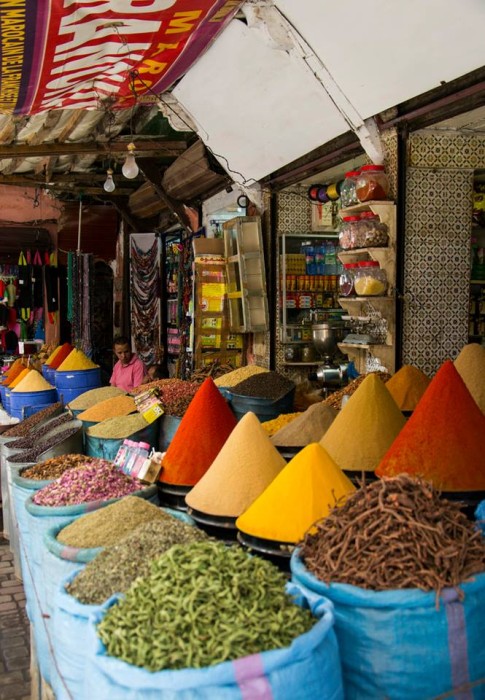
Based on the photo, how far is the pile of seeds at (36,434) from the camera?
332 cm

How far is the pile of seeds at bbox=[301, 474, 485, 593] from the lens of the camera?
1347 mm

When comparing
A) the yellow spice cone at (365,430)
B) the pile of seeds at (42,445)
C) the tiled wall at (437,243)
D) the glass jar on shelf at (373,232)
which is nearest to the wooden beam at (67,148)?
the glass jar on shelf at (373,232)

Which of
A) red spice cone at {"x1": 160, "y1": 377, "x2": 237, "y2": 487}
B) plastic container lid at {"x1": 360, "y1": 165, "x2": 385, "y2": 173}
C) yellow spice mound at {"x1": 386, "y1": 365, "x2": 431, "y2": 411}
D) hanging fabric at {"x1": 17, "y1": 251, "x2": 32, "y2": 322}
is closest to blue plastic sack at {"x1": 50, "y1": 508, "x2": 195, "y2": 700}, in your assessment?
red spice cone at {"x1": 160, "y1": 377, "x2": 237, "y2": 487}

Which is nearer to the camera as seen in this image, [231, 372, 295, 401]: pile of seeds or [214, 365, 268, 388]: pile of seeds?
[231, 372, 295, 401]: pile of seeds

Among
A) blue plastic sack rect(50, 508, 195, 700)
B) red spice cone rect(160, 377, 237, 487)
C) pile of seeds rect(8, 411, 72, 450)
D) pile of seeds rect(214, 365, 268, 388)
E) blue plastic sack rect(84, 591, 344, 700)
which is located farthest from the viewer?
pile of seeds rect(214, 365, 268, 388)

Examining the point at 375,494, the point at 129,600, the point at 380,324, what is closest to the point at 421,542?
the point at 375,494

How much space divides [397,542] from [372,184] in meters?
2.51

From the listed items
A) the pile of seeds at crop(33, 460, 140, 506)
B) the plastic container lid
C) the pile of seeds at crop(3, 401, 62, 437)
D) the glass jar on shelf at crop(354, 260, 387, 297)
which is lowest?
the pile of seeds at crop(3, 401, 62, 437)

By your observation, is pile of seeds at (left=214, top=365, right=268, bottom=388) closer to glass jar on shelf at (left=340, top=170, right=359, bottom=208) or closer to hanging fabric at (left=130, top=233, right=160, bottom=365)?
glass jar on shelf at (left=340, top=170, right=359, bottom=208)

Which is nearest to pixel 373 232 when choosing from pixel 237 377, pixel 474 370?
pixel 237 377

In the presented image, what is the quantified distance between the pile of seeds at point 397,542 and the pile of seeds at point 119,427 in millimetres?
1620

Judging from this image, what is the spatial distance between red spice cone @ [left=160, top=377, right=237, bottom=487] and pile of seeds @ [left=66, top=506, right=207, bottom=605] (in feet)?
2.29

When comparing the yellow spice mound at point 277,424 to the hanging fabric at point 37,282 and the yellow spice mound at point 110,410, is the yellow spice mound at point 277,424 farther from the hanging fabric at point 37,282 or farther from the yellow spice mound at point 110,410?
the hanging fabric at point 37,282

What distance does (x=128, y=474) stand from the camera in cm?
248
